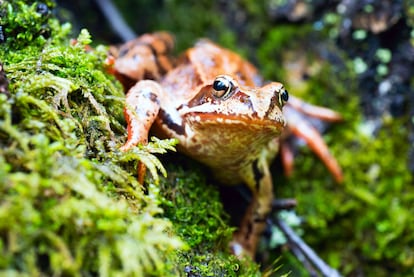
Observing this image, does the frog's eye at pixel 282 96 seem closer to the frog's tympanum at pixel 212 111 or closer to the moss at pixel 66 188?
the frog's tympanum at pixel 212 111

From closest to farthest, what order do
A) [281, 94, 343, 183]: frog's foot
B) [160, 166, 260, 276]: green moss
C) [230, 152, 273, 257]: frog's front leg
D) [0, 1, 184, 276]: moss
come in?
[0, 1, 184, 276]: moss
[160, 166, 260, 276]: green moss
[230, 152, 273, 257]: frog's front leg
[281, 94, 343, 183]: frog's foot

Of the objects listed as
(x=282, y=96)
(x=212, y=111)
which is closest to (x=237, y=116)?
(x=212, y=111)

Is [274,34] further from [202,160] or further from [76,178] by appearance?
[76,178]

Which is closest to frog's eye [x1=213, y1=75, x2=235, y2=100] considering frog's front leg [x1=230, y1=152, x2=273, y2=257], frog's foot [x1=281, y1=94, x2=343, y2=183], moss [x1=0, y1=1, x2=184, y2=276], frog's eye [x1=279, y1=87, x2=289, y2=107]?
frog's eye [x1=279, y1=87, x2=289, y2=107]

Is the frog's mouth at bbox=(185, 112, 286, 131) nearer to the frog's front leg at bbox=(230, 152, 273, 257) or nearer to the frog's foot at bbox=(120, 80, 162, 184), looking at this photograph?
the frog's foot at bbox=(120, 80, 162, 184)

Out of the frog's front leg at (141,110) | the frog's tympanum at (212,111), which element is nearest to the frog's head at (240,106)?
the frog's tympanum at (212,111)

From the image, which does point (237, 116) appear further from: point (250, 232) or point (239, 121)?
point (250, 232)

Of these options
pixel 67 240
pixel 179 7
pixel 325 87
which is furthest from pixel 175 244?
pixel 179 7
